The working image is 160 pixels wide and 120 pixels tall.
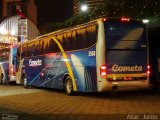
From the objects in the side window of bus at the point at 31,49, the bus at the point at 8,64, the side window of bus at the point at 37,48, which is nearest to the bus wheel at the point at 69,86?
the side window of bus at the point at 37,48

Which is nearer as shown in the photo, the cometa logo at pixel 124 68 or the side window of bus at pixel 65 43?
the cometa logo at pixel 124 68

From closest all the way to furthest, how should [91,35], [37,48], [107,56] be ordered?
[107,56] < [91,35] < [37,48]

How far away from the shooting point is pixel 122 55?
53.5ft

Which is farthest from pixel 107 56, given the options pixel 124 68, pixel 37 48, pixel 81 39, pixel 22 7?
pixel 22 7

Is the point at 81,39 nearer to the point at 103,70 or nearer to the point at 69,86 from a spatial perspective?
the point at 103,70

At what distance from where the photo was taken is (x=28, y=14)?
58031mm

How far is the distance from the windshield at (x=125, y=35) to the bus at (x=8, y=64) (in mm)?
12849

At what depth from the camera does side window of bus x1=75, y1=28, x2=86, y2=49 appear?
17438 millimetres

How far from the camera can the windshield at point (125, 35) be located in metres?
16.2

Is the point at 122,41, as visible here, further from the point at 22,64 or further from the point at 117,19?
the point at 22,64

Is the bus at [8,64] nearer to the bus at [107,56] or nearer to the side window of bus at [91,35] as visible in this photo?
the bus at [107,56]

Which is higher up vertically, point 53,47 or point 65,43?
point 65,43

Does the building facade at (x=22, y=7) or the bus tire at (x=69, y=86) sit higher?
the building facade at (x=22, y=7)

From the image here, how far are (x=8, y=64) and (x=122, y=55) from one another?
15245 mm
